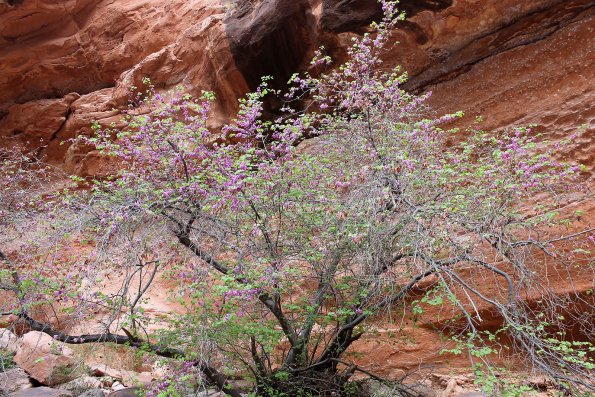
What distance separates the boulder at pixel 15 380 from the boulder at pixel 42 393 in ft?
0.70

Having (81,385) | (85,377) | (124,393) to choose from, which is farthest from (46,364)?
(124,393)

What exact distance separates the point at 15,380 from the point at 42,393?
866mm

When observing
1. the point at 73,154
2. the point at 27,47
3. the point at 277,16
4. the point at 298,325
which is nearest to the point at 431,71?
the point at 277,16

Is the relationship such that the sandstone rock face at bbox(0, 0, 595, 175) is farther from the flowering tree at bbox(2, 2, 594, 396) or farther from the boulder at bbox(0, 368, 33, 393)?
the boulder at bbox(0, 368, 33, 393)

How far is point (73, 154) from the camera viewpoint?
11.0 metres

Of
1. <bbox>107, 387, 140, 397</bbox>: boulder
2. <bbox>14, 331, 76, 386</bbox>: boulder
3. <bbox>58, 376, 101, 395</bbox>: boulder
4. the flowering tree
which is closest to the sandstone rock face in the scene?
the flowering tree

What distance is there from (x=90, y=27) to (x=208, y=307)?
9.41m

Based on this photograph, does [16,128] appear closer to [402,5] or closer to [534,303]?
[402,5]

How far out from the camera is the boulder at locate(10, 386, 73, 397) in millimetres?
6059

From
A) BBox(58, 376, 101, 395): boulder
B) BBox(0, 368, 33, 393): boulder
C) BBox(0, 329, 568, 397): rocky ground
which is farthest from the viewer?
BBox(58, 376, 101, 395): boulder

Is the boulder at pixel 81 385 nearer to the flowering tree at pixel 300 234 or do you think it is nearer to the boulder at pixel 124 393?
the boulder at pixel 124 393

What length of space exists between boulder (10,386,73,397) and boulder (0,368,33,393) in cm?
21

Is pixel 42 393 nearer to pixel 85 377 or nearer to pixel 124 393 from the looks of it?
pixel 85 377

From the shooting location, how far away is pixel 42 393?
615 centimetres
